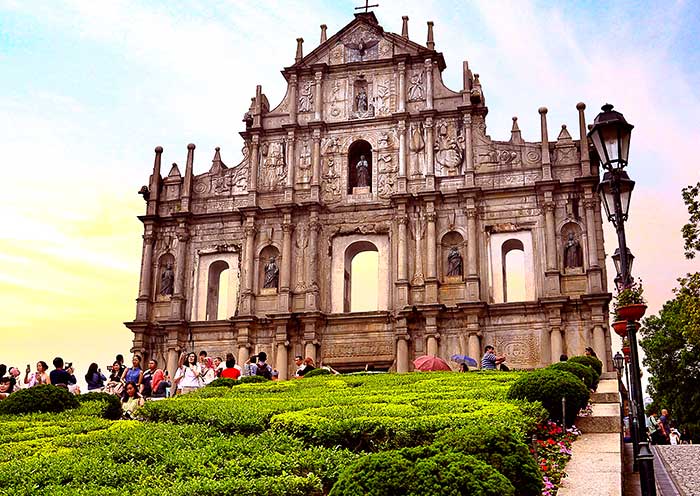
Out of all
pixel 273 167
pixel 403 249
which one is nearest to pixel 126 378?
pixel 403 249

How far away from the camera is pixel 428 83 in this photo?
33.8 meters

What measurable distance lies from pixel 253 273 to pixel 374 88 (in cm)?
947

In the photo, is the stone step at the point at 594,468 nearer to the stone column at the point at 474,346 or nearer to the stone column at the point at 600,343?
the stone column at the point at 600,343

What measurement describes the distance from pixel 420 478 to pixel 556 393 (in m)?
7.01

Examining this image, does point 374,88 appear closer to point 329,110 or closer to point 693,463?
point 329,110

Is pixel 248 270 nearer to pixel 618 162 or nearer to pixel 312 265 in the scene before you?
pixel 312 265

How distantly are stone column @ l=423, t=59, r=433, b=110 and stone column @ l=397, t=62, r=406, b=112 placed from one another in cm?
91

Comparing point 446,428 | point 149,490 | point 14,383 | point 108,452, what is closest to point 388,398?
point 446,428

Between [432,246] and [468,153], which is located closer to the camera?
[432,246]

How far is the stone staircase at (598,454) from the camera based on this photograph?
9297 millimetres

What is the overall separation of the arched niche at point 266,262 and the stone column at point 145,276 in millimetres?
4722

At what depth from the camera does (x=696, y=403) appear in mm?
45781

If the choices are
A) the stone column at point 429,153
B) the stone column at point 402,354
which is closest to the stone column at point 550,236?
the stone column at point 429,153

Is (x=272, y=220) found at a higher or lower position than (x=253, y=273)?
higher
